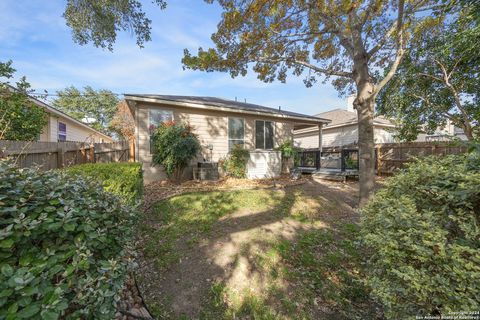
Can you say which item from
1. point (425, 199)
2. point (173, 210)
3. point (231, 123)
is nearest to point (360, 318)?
point (425, 199)

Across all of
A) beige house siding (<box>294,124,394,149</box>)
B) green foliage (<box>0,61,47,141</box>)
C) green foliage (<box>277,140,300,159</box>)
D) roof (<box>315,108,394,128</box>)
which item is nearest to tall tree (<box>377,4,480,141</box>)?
green foliage (<box>277,140,300,159</box>)

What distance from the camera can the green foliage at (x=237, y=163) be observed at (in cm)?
923

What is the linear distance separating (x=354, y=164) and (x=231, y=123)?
20.4 ft

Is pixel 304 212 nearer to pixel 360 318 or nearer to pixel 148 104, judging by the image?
pixel 360 318

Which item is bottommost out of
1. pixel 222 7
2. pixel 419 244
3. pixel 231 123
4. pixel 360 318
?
pixel 360 318

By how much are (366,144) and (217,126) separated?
6361 mm

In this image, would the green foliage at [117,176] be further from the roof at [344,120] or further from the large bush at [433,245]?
the roof at [344,120]

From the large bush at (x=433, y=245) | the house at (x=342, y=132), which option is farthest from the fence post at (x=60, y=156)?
the house at (x=342, y=132)

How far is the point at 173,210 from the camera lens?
5004 mm

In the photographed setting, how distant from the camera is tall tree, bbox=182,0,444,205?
16.9 ft

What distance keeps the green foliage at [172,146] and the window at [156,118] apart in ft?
1.39

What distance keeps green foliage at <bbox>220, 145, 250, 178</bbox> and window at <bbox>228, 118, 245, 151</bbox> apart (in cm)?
77

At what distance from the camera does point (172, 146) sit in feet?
25.1

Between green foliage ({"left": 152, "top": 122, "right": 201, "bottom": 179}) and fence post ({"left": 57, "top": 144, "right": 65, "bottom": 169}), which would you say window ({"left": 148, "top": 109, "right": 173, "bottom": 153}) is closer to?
green foliage ({"left": 152, "top": 122, "right": 201, "bottom": 179})
